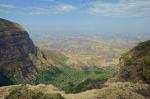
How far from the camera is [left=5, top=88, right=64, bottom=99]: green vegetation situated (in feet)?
208

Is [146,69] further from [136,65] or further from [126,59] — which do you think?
[126,59]

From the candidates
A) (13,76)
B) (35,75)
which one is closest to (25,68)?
(35,75)

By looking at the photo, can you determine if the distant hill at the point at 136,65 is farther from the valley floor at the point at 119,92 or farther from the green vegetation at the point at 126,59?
the valley floor at the point at 119,92

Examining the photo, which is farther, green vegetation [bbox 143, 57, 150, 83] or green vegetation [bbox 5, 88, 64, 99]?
green vegetation [bbox 143, 57, 150, 83]

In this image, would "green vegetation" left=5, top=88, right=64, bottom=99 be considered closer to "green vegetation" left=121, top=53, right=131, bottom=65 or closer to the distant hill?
the distant hill

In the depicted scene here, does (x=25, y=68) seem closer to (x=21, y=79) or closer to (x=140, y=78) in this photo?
(x=21, y=79)

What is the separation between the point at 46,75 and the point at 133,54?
105720mm

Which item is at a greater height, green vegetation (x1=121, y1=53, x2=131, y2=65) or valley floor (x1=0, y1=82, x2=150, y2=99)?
green vegetation (x1=121, y1=53, x2=131, y2=65)

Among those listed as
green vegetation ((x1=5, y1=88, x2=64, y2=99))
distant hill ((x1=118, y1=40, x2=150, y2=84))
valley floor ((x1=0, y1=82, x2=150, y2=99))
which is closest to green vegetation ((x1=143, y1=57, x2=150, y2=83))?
distant hill ((x1=118, y1=40, x2=150, y2=84))

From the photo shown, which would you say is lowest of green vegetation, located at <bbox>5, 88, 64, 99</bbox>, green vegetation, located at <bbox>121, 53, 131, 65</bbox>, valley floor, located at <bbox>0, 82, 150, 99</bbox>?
green vegetation, located at <bbox>5, 88, 64, 99</bbox>

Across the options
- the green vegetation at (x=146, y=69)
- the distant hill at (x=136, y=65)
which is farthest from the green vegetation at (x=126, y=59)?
the green vegetation at (x=146, y=69)

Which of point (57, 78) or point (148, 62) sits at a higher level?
point (148, 62)

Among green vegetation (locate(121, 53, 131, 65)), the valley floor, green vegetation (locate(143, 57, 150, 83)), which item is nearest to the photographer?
the valley floor

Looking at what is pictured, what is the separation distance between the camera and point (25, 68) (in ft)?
646
